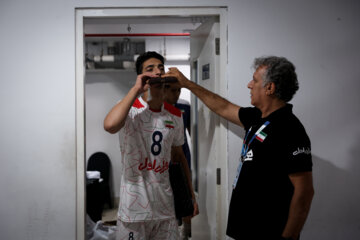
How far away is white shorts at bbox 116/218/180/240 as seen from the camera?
5.24 feet

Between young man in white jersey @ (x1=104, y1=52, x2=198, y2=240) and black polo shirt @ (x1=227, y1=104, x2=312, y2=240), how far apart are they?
1.48 ft

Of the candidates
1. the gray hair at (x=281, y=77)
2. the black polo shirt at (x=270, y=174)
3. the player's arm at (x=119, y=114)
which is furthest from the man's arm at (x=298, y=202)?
the player's arm at (x=119, y=114)

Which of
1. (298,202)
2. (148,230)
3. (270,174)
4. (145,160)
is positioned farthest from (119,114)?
(298,202)

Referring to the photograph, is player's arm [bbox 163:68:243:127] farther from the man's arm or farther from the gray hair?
the man's arm

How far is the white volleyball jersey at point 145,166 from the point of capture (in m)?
1.60

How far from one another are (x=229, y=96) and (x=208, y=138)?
0.42 metres

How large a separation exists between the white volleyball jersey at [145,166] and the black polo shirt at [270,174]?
46cm

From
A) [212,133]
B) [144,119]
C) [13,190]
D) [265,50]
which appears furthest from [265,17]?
[13,190]

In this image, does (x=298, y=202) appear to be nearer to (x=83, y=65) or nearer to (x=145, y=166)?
(x=145, y=166)

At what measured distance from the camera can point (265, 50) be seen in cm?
193

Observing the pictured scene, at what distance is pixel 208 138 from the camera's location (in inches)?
85.7

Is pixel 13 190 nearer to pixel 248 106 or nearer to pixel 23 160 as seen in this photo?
pixel 23 160

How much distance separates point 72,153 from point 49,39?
0.81 m

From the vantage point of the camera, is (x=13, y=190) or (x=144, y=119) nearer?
(x=144, y=119)
